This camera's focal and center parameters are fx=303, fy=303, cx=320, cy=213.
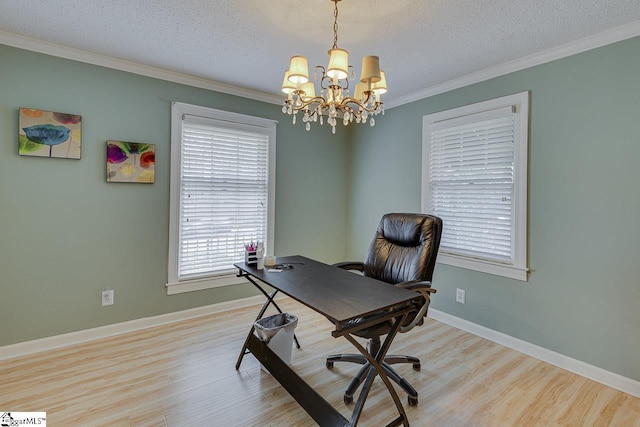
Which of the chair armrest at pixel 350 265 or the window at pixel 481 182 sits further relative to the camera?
the window at pixel 481 182

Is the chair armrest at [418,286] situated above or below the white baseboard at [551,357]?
above

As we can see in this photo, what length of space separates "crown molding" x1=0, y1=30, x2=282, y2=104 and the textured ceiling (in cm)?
6

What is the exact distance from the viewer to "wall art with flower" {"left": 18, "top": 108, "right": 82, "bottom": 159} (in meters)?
2.32

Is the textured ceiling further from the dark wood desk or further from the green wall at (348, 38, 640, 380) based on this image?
the dark wood desk

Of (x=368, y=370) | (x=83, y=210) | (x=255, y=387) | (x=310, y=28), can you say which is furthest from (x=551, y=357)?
(x=83, y=210)

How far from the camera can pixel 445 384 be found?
6.79ft

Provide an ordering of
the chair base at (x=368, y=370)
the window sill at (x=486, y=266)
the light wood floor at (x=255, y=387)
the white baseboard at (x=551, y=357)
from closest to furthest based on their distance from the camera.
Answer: the light wood floor at (x=255, y=387) → the chair base at (x=368, y=370) → the white baseboard at (x=551, y=357) → the window sill at (x=486, y=266)

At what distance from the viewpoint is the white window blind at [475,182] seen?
8.73 feet

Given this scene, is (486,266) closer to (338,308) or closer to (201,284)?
(338,308)

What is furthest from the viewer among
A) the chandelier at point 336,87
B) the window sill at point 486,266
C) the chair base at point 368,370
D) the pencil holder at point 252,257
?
the window sill at point 486,266

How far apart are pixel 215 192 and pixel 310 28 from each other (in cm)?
185

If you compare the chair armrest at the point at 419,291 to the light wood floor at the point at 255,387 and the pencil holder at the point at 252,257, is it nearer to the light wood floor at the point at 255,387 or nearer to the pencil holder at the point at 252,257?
the light wood floor at the point at 255,387

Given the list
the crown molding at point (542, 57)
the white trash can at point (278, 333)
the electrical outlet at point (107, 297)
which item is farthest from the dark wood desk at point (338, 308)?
the crown molding at point (542, 57)

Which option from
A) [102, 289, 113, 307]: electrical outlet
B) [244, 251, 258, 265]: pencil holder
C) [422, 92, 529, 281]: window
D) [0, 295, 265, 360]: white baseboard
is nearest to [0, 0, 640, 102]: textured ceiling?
[422, 92, 529, 281]: window
